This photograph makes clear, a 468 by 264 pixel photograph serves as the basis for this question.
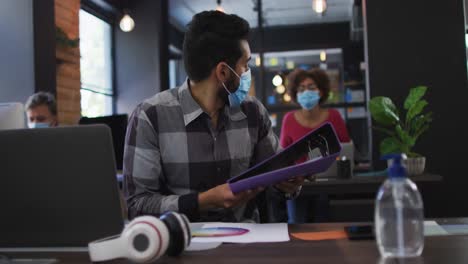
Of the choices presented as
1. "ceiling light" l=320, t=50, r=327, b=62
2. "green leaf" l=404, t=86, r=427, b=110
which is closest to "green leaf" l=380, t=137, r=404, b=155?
"green leaf" l=404, t=86, r=427, b=110

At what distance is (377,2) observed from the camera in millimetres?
4586

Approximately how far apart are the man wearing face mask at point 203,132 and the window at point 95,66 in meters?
4.03

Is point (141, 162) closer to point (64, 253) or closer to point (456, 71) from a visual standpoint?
point (64, 253)

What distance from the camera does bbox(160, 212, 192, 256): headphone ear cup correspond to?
1.01 meters

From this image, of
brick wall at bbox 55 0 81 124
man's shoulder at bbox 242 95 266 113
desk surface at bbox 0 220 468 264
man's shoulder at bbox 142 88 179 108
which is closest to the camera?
desk surface at bbox 0 220 468 264

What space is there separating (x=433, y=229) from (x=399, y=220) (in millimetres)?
365

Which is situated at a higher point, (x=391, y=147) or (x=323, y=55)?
(x=323, y=55)

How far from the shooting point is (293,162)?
1.53 m

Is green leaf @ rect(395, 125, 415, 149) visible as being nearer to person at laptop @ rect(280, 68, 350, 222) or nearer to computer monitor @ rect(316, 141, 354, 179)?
computer monitor @ rect(316, 141, 354, 179)

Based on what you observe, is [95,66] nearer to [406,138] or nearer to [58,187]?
[406,138]

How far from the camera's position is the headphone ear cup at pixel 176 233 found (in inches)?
39.9

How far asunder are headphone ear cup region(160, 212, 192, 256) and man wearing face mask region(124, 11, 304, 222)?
0.48 metres

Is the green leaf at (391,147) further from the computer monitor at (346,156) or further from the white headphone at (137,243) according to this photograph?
the white headphone at (137,243)

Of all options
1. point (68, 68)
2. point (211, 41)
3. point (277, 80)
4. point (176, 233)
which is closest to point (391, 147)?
point (211, 41)
